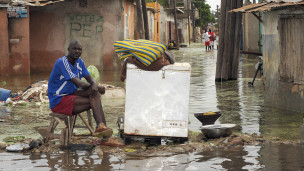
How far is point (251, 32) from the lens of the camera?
31906 millimetres

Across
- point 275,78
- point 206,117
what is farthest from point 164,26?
point 206,117

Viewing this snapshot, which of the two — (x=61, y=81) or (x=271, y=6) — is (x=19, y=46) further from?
(x=61, y=81)

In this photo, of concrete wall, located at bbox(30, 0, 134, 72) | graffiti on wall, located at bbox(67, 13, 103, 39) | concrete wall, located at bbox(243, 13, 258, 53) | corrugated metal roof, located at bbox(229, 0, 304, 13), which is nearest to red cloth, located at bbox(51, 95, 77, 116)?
corrugated metal roof, located at bbox(229, 0, 304, 13)

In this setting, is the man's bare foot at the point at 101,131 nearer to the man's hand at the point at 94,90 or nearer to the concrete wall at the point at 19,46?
the man's hand at the point at 94,90

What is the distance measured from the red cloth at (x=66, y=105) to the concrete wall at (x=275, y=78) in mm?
4918

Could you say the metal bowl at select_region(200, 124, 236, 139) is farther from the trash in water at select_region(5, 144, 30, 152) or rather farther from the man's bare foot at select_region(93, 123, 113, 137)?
the trash in water at select_region(5, 144, 30, 152)

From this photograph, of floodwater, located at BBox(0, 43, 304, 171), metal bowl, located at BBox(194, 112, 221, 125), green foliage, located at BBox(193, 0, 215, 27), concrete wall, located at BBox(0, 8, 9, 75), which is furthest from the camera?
green foliage, located at BBox(193, 0, 215, 27)

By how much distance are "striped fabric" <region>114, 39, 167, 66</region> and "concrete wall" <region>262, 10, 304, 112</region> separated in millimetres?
4027

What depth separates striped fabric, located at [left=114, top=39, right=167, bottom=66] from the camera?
738 cm

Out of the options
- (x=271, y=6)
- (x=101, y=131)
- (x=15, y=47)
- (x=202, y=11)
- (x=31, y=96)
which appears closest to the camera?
(x=101, y=131)

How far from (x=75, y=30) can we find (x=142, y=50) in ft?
49.6

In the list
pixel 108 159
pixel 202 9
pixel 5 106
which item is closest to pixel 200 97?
pixel 5 106

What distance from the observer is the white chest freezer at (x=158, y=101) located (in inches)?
293

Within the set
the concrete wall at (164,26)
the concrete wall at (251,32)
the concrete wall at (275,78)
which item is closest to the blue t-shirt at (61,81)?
the concrete wall at (275,78)
